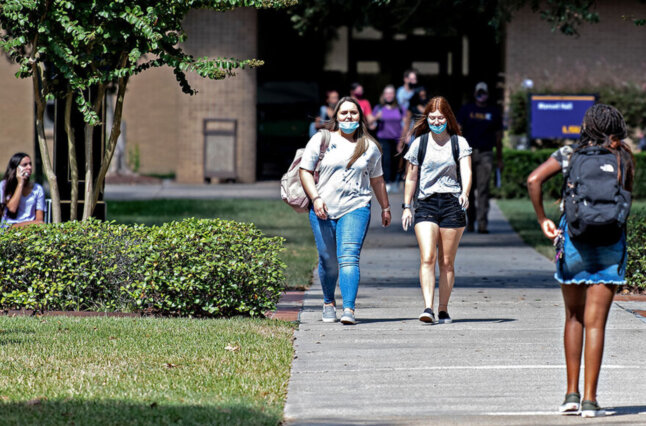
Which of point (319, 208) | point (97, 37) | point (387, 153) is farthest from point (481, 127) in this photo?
point (319, 208)

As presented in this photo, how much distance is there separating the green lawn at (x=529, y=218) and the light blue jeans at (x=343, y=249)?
13.9 ft

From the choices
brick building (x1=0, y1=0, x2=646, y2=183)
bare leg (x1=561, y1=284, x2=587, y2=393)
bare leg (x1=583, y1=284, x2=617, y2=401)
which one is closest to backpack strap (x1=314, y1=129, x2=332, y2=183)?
bare leg (x1=561, y1=284, x2=587, y2=393)

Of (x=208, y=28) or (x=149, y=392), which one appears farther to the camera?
(x=208, y=28)

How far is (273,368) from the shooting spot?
6844 mm

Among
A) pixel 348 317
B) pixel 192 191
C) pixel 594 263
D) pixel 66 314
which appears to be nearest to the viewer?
pixel 594 263

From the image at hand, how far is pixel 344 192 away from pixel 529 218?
430 inches

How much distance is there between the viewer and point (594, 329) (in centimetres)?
573

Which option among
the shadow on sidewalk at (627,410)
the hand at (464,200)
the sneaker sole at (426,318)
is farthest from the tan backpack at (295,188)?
the shadow on sidewalk at (627,410)

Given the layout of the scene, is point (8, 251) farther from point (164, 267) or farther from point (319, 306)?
point (319, 306)

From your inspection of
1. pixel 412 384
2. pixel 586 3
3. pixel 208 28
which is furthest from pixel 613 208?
pixel 208 28

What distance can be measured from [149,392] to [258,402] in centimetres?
63

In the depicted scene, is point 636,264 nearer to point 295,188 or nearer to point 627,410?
point 295,188

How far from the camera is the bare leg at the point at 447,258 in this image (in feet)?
28.8

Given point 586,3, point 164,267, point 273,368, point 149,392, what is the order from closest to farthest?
point 149,392
point 273,368
point 164,267
point 586,3
